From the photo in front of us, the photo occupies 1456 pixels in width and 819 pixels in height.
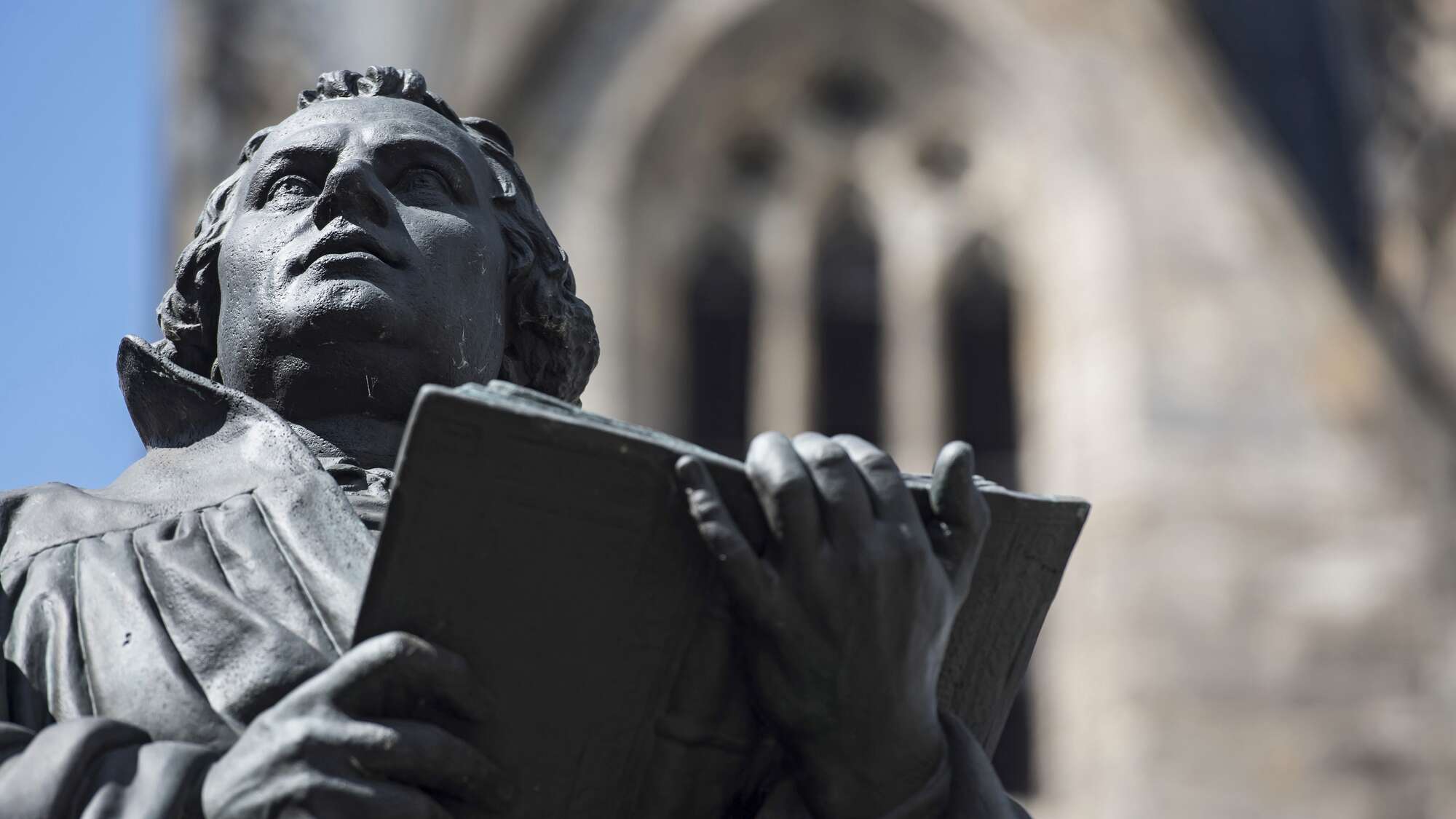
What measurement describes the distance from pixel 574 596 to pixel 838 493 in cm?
26

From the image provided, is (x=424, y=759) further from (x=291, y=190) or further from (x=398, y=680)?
(x=291, y=190)

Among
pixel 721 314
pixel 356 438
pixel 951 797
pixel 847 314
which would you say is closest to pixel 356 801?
pixel 951 797

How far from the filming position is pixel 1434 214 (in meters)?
20.4

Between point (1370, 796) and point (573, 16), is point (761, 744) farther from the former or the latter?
point (573, 16)

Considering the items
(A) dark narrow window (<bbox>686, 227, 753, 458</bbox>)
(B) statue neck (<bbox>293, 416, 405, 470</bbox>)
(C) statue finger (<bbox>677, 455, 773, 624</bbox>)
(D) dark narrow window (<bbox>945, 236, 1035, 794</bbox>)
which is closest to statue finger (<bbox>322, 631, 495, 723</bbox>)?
(C) statue finger (<bbox>677, 455, 773, 624</bbox>)

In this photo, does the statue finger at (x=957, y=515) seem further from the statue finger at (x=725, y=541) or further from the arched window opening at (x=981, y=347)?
the arched window opening at (x=981, y=347)

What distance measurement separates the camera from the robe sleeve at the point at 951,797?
10.5 feet

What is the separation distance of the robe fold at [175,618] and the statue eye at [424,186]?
328 millimetres

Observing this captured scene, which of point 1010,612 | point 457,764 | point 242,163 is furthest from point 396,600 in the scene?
point 242,163

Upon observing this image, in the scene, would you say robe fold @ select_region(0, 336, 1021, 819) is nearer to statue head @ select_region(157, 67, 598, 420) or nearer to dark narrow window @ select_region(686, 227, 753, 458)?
statue head @ select_region(157, 67, 598, 420)

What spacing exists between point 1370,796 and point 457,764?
1560cm

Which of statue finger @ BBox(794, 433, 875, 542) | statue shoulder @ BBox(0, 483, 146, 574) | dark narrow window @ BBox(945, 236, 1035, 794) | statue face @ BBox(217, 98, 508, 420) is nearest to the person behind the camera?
statue finger @ BBox(794, 433, 875, 542)

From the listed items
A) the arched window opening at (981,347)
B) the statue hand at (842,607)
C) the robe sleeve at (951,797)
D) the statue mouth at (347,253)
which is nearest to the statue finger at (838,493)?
the statue hand at (842,607)

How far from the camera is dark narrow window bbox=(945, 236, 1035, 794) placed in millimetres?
21500
